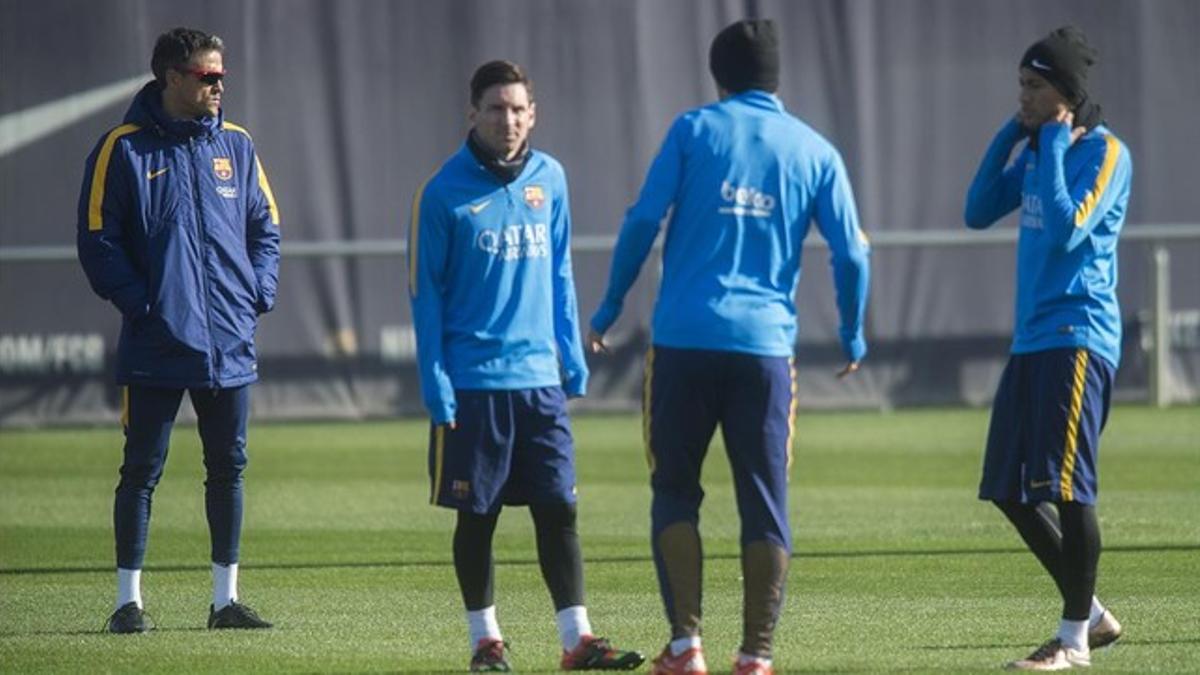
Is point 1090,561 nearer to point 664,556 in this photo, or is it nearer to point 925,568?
point 664,556

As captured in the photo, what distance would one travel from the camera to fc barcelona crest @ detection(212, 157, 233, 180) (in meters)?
9.37

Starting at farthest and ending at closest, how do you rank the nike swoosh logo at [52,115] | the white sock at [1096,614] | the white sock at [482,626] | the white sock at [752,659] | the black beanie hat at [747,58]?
the nike swoosh logo at [52,115]
the white sock at [1096,614]
the white sock at [482,626]
the black beanie hat at [747,58]
the white sock at [752,659]

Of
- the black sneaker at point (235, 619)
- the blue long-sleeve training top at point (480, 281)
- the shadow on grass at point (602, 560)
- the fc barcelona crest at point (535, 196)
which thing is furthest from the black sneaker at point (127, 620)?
the fc barcelona crest at point (535, 196)

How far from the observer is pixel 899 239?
69.6ft

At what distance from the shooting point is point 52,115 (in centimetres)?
2055

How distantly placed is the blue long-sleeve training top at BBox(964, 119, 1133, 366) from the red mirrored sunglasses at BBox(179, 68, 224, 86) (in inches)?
119

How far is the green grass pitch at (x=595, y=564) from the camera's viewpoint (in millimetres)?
8477

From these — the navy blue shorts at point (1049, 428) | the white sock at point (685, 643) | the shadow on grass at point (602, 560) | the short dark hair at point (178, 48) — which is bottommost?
the shadow on grass at point (602, 560)

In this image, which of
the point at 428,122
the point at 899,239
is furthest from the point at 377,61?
the point at 899,239

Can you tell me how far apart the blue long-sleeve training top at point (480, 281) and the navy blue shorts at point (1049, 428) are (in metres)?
1.37

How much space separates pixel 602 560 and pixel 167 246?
3.05 meters

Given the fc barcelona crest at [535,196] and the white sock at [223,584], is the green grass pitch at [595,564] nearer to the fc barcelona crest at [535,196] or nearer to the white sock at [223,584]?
the white sock at [223,584]

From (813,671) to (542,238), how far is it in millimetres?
1598

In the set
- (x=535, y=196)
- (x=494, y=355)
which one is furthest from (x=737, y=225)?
(x=494, y=355)
